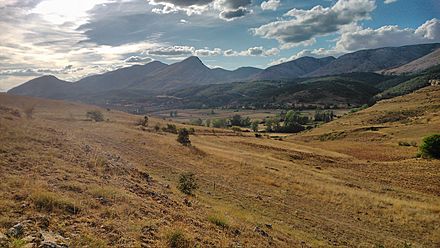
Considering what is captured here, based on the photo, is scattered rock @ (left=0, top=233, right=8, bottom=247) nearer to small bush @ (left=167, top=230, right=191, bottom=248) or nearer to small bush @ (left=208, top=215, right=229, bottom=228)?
small bush @ (left=167, top=230, right=191, bottom=248)

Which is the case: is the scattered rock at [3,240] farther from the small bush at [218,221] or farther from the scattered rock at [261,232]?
the scattered rock at [261,232]

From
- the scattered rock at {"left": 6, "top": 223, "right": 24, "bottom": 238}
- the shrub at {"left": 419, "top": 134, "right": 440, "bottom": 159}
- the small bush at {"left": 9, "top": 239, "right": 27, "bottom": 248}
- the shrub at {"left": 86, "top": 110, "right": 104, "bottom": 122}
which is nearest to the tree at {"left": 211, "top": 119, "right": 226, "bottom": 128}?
the shrub at {"left": 86, "top": 110, "right": 104, "bottom": 122}

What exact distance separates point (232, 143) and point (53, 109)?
55.3m

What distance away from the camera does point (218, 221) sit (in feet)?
53.6

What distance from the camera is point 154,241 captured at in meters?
11.5

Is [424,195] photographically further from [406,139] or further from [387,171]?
[406,139]

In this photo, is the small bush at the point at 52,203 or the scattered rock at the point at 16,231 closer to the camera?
the scattered rock at the point at 16,231

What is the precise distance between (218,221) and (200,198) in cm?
740

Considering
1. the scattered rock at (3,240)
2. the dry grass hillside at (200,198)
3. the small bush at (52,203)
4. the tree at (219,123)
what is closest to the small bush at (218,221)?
the dry grass hillside at (200,198)

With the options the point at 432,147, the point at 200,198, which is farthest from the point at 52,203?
the point at 432,147

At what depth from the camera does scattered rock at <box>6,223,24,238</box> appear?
915cm

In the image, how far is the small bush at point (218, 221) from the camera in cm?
1625

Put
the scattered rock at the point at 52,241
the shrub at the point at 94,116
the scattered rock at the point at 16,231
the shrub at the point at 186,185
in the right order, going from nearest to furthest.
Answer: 1. the scattered rock at the point at 52,241
2. the scattered rock at the point at 16,231
3. the shrub at the point at 186,185
4. the shrub at the point at 94,116

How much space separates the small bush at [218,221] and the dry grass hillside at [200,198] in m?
0.11
